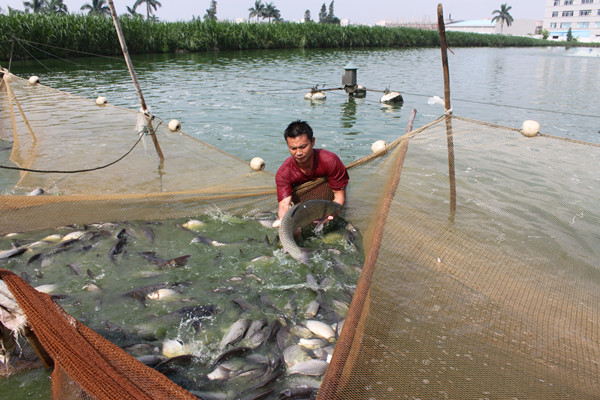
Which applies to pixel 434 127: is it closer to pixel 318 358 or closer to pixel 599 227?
pixel 599 227

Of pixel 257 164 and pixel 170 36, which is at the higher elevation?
pixel 170 36

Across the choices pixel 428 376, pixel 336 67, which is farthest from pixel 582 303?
pixel 336 67

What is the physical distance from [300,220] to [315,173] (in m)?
0.62

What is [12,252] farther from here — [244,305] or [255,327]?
[255,327]

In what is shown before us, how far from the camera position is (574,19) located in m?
89.9

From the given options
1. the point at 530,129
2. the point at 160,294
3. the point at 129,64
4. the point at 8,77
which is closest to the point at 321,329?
the point at 160,294


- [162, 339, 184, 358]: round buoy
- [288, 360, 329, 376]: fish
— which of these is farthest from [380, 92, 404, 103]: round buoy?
[162, 339, 184, 358]: round buoy

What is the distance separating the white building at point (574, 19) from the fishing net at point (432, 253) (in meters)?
99.1

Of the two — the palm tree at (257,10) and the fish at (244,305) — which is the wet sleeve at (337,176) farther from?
the palm tree at (257,10)

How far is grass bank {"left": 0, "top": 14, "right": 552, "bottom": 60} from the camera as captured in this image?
24580 millimetres

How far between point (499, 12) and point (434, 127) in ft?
398

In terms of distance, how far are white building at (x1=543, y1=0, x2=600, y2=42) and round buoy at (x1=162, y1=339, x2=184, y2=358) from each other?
10399 cm

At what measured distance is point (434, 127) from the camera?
17.1 ft

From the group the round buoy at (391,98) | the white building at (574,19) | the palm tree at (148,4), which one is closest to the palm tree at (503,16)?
the white building at (574,19)
